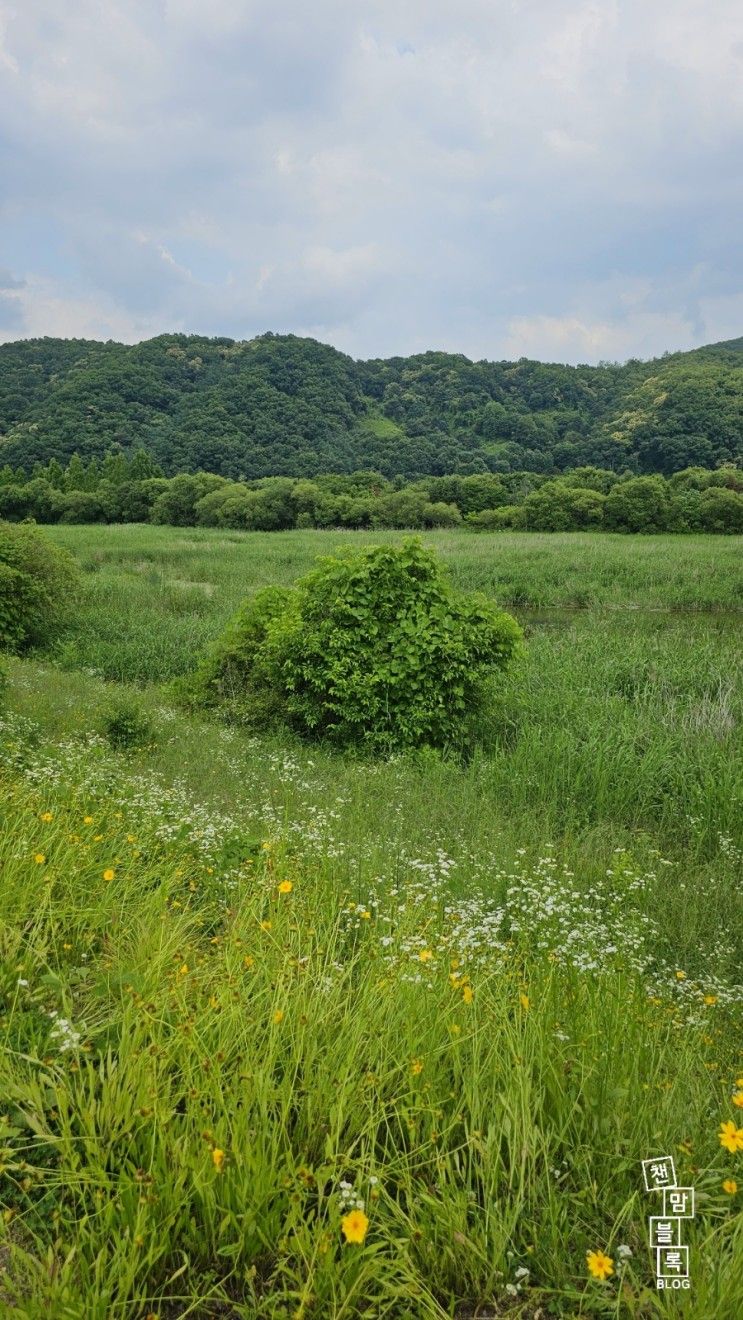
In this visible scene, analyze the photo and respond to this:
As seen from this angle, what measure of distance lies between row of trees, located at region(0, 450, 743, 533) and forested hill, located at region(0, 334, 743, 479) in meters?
11.6

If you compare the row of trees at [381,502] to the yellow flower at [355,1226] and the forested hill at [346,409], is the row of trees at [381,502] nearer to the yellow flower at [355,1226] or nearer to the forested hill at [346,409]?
the forested hill at [346,409]

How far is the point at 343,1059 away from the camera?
2180 mm

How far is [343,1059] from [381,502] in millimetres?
53097

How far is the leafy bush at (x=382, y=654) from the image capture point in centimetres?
890

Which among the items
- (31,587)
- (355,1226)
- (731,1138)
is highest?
(31,587)

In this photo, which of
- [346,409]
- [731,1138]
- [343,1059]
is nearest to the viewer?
[731,1138]

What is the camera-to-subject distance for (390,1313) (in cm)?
169

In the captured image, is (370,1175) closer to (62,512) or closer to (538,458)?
(62,512)

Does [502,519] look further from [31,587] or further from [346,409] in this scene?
[346,409]

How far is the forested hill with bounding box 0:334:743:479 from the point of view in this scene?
229ft

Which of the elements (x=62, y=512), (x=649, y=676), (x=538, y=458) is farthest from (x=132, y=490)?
(x=649, y=676)

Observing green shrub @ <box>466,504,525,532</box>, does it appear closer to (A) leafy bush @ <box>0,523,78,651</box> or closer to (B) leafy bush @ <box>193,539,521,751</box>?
(A) leafy bush @ <box>0,523,78,651</box>

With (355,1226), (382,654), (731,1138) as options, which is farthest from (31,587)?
(731,1138)

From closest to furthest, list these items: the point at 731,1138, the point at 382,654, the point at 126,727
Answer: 1. the point at 731,1138
2. the point at 126,727
3. the point at 382,654
